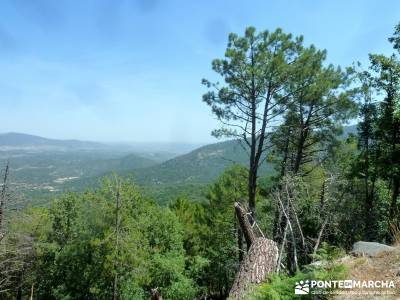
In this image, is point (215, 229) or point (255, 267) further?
point (215, 229)

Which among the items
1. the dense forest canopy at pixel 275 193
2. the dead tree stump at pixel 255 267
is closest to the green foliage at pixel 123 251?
the dense forest canopy at pixel 275 193

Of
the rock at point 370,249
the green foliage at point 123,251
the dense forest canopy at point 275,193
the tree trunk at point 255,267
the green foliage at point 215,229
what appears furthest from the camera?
the green foliage at point 215,229

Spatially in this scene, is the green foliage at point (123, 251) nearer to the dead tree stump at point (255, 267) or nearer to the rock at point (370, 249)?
the dead tree stump at point (255, 267)

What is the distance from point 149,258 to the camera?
21.4m

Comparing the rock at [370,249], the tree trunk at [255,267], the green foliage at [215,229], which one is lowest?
the green foliage at [215,229]

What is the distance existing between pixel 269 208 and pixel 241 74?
887 centimetres

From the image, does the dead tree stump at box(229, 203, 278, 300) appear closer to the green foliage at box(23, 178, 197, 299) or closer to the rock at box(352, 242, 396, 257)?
the rock at box(352, 242, 396, 257)

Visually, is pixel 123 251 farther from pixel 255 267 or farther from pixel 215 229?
pixel 255 267

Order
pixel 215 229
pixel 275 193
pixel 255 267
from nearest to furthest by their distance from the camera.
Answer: pixel 255 267, pixel 275 193, pixel 215 229

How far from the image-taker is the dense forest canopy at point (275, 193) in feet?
47.8

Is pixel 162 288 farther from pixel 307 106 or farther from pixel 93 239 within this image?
pixel 307 106

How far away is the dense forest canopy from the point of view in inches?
573

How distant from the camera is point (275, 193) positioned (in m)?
13.7

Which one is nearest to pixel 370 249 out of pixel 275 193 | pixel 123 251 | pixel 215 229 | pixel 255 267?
pixel 255 267
